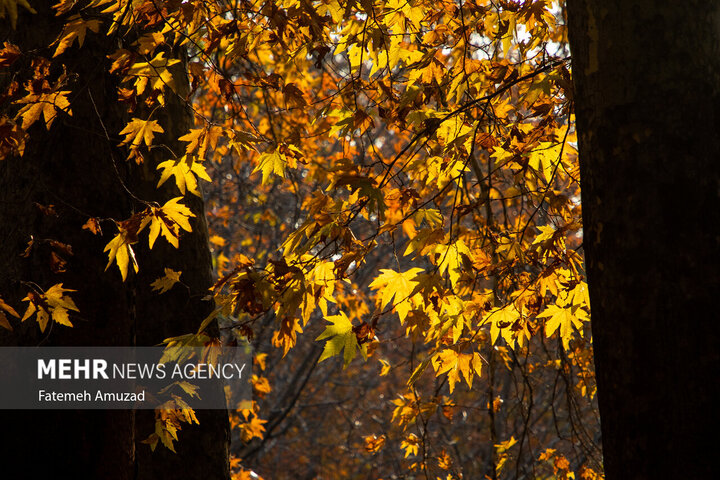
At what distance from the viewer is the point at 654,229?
4.52 feet

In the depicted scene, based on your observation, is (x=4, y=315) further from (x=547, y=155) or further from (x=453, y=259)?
(x=547, y=155)

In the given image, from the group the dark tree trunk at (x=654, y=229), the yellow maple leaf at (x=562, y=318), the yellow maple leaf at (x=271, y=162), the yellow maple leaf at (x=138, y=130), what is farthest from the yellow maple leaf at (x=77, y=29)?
the yellow maple leaf at (x=562, y=318)

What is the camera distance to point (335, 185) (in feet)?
6.68

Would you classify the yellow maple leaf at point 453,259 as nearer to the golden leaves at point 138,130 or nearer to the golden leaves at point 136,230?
the golden leaves at point 136,230

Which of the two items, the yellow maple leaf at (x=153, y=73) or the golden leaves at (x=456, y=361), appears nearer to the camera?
the yellow maple leaf at (x=153, y=73)

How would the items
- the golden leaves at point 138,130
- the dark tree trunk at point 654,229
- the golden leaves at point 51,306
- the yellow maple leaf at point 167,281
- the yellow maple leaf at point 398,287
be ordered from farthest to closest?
1. the yellow maple leaf at point 167,281
2. the yellow maple leaf at point 398,287
3. the golden leaves at point 138,130
4. the golden leaves at point 51,306
5. the dark tree trunk at point 654,229

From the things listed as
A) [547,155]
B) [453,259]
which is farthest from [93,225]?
[547,155]

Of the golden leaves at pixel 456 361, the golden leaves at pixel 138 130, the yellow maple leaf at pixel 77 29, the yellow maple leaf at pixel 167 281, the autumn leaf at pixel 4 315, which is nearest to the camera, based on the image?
the autumn leaf at pixel 4 315

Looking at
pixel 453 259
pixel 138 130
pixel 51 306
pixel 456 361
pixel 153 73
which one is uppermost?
pixel 153 73

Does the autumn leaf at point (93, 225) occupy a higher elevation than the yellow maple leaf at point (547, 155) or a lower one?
lower

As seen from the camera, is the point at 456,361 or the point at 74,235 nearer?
the point at 74,235

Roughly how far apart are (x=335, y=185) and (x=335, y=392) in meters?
10.2

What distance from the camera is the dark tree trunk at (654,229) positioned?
133 centimetres

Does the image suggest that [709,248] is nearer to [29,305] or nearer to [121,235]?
[121,235]
